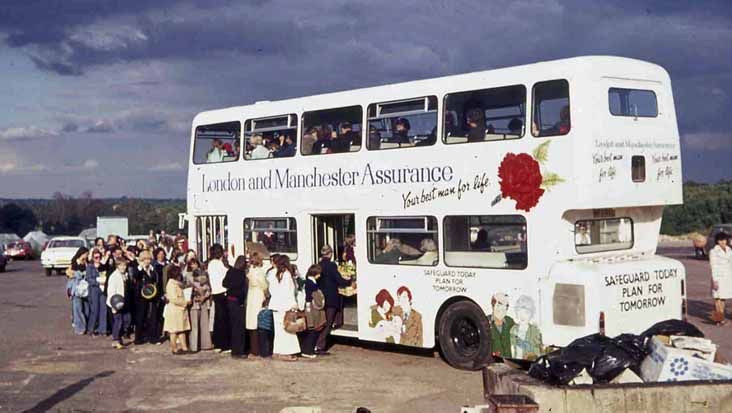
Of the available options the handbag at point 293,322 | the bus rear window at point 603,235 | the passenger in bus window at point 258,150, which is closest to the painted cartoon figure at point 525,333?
the bus rear window at point 603,235

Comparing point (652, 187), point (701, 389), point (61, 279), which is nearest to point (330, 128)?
point (652, 187)

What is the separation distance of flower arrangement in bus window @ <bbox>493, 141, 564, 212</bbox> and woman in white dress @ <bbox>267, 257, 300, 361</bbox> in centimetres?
373

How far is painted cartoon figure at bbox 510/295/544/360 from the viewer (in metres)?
12.5

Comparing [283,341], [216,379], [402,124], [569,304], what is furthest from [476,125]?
[216,379]

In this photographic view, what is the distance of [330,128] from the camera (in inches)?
618

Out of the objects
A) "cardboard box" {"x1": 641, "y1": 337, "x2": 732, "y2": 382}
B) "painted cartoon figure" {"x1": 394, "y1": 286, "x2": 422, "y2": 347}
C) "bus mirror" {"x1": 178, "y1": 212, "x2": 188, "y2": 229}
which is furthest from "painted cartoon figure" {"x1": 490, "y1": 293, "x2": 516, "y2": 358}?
"bus mirror" {"x1": 178, "y1": 212, "x2": 188, "y2": 229}

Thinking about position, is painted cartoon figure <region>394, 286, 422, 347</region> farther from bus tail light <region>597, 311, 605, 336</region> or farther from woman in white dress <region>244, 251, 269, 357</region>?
→ bus tail light <region>597, 311, 605, 336</region>

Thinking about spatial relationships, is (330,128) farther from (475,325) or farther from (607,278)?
(607,278)

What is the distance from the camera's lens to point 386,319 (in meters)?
14.8

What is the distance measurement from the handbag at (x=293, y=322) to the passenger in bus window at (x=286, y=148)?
3082 mm

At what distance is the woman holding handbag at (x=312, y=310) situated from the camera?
1496 cm

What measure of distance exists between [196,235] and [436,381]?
736 cm

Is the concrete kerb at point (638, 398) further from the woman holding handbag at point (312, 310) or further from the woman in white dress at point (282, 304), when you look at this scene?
the woman holding handbag at point (312, 310)

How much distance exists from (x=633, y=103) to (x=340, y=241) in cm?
592
